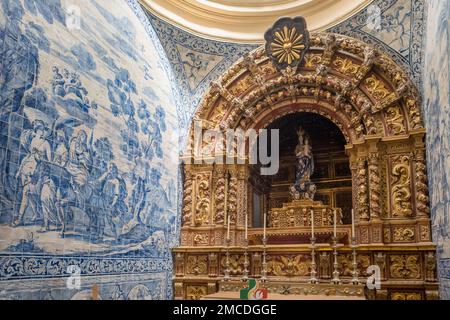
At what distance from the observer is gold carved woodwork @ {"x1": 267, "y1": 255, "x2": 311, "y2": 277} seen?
7918mm

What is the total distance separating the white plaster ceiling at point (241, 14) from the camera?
8.52 m

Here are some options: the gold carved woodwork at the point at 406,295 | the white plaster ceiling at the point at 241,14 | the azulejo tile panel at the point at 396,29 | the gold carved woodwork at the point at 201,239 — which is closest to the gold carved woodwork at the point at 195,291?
the gold carved woodwork at the point at 201,239

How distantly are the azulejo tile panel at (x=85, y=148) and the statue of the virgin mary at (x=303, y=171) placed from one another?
2597 millimetres

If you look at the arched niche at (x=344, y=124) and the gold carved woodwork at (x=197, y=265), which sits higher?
the arched niche at (x=344, y=124)

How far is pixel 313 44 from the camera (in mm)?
8734

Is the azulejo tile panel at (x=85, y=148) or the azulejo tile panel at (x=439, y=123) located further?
the azulejo tile panel at (x=439, y=123)

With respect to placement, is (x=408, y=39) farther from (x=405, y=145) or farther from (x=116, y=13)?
(x=116, y=13)

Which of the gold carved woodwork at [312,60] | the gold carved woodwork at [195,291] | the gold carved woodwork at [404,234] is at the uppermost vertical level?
the gold carved woodwork at [312,60]

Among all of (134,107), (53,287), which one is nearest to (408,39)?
(134,107)

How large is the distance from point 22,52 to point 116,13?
8.01ft

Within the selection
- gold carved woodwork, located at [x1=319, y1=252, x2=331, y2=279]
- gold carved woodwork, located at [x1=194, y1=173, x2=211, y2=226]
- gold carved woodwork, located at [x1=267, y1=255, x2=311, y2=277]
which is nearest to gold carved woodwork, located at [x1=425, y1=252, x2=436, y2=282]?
gold carved woodwork, located at [x1=319, y1=252, x2=331, y2=279]

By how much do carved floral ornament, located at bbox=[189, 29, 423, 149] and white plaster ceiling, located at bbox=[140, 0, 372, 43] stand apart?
1.28ft

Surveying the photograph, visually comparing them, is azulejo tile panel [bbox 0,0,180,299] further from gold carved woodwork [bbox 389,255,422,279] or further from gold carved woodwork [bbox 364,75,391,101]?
gold carved woodwork [bbox 389,255,422,279]

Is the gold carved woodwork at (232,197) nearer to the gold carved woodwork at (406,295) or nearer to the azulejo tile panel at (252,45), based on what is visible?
the azulejo tile panel at (252,45)
